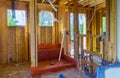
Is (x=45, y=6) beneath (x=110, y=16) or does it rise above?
above

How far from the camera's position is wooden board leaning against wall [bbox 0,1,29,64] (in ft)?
18.1

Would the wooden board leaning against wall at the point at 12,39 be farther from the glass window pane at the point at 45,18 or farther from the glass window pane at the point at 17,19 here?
the glass window pane at the point at 45,18

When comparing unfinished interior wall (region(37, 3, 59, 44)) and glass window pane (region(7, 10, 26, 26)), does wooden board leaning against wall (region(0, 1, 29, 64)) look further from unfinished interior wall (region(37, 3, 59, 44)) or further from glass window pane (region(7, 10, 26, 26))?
unfinished interior wall (region(37, 3, 59, 44))

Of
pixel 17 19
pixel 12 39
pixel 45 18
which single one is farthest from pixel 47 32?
pixel 12 39

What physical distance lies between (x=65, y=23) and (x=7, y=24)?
236 centimetres

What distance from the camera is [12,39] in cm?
572

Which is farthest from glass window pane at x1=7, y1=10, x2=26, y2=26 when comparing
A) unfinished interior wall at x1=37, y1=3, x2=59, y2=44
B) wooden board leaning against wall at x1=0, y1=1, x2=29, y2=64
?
unfinished interior wall at x1=37, y1=3, x2=59, y2=44

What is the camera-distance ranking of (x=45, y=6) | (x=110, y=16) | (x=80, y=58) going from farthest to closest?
→ (x=45, y=6) → (x=80, y=58) → (x=110, y=16)

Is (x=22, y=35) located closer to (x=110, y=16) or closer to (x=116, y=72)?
(x=110, y=16)

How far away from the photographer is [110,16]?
9.77 feet

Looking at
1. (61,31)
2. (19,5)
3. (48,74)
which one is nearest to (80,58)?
(48,74)

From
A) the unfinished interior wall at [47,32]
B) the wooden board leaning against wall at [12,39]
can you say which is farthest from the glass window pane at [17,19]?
the unfinished interior wall at [47,32]

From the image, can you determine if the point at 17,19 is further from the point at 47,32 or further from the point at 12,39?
the point at 47,32

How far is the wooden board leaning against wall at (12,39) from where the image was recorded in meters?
5.50
